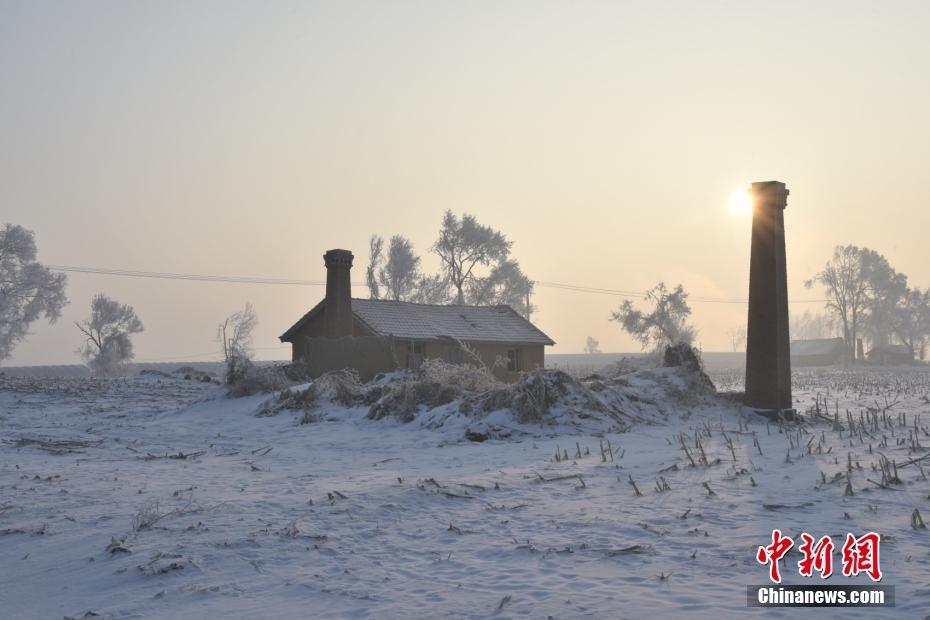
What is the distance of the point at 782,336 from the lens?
1764 centimetres

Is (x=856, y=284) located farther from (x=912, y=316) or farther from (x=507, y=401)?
(x=507, y=401)

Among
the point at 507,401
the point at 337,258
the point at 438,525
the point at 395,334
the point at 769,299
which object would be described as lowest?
the point at 438,525

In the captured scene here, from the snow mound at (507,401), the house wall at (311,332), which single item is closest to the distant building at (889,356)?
the house wall at (311,332)

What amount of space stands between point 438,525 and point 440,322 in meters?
28.6

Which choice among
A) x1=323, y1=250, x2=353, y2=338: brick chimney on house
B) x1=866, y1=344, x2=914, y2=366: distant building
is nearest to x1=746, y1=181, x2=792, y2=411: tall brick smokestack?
x1=323, y1=250, x2=353, y2=338: brick chimney on house

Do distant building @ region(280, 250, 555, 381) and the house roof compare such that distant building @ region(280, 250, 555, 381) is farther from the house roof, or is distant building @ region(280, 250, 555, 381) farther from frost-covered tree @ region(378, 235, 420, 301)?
the house roof

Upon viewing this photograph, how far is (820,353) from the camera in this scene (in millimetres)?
83000

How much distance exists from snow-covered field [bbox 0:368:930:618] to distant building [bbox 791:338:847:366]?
7609 centimetres

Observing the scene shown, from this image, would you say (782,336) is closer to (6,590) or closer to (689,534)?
(689,534)

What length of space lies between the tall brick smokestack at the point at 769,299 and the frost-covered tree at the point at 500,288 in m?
43.2

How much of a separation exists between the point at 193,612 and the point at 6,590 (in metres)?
1.63

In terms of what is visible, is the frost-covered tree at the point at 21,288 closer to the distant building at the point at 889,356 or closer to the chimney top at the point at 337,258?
the chimney top at the point at 337,258

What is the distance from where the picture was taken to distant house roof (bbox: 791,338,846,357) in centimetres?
8238

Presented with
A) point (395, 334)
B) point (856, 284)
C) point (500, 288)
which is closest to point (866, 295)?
point (856, 284)
